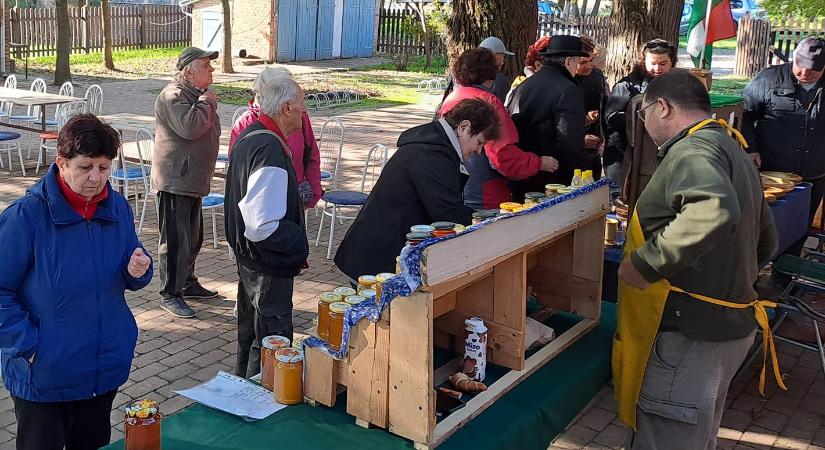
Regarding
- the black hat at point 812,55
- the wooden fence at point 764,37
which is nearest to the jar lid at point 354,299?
the black hat at point 812,55

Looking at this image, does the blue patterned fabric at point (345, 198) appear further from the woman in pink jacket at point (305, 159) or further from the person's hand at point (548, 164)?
the person's hand at point (548, 164)

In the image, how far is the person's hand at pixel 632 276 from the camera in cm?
292

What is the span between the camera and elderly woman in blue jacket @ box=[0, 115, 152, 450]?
2.82m

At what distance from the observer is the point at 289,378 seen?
2834mm

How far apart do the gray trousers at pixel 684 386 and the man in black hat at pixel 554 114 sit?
2.21 meters

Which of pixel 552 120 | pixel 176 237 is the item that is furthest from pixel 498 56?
pixel 176 237

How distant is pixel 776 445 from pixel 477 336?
7.94 ft

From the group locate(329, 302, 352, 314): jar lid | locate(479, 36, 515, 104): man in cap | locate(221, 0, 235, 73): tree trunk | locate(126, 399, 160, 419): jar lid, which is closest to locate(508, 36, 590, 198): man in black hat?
locate(479, 36, 515, 104): man in cap

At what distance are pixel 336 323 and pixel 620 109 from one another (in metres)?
4.22

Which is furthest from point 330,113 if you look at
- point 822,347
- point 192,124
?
point 822,347

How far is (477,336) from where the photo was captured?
123 inches

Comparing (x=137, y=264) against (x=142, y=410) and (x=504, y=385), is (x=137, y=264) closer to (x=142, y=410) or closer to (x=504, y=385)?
(x=142, y=410)

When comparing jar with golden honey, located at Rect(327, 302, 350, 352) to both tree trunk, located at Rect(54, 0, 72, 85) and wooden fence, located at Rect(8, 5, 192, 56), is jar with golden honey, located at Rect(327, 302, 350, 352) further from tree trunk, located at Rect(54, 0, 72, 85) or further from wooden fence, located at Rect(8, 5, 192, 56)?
wooden fence, located at Rect(8, 5, 192, 56)

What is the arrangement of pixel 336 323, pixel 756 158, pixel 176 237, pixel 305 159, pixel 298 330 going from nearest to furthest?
1. pixel 336 323
2. pixel 305 159
3. pixel 176 237
4. pixel 298 330
5. pixel 756 158
